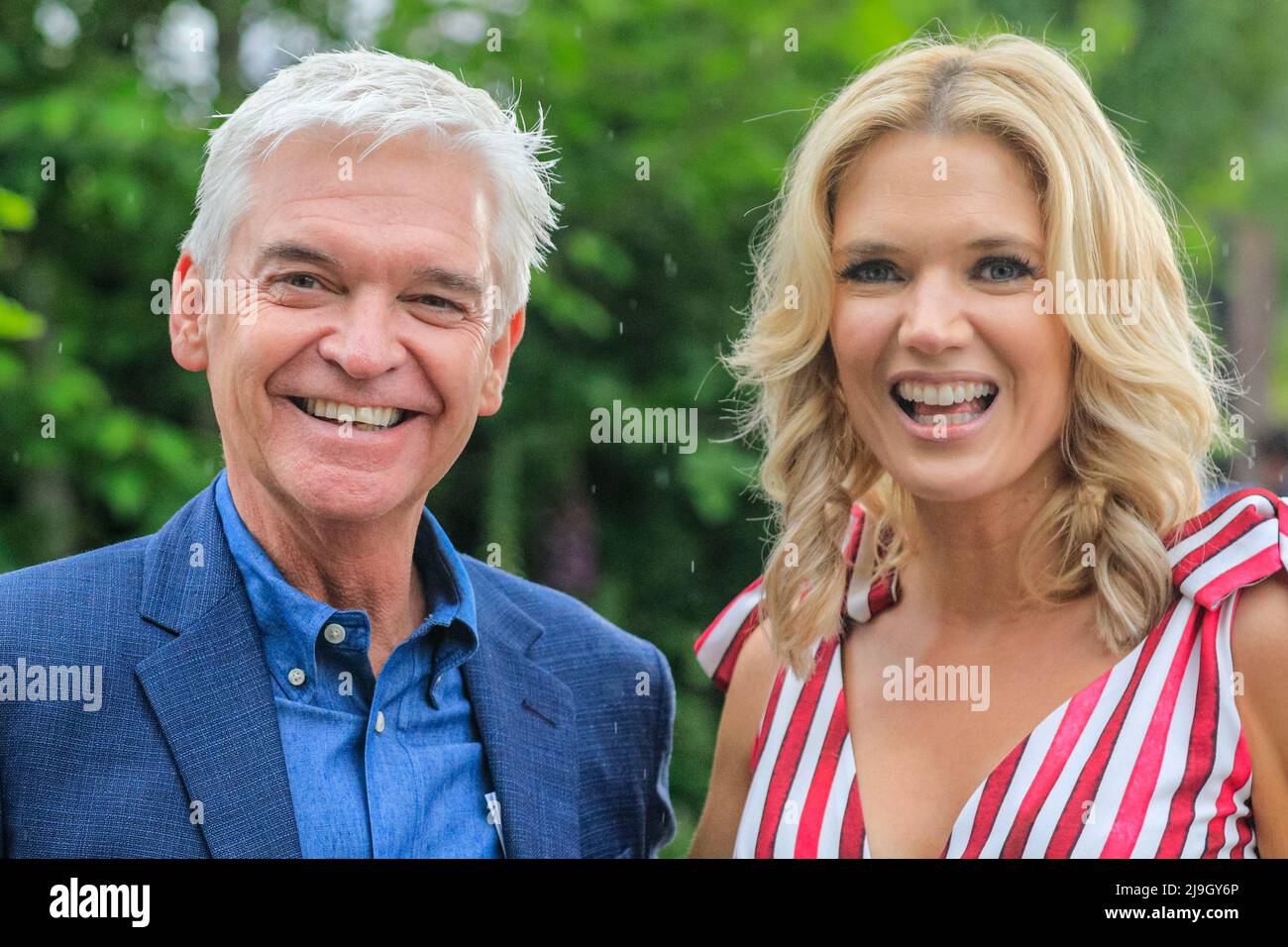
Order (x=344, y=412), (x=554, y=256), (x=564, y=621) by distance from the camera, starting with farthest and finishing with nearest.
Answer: (x=554, y=256), (x=564, y=621), (x=344, y=412)

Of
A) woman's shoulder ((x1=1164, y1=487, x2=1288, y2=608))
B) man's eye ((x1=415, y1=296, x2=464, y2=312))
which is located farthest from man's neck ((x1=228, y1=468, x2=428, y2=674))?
woman's shoulder ((x1=1164, y1=487, x2=1288, y2=608))

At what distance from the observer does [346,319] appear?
1.99 m

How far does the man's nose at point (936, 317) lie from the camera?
205 centimetres

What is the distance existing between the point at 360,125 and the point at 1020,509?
114cm

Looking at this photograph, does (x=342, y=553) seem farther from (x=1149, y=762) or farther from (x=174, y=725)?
(x=1149, y=762)

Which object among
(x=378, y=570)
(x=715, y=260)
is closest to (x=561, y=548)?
(x=715, y=260)

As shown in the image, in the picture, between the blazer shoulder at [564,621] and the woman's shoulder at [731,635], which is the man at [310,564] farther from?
the woman's shoulder at [731,635]

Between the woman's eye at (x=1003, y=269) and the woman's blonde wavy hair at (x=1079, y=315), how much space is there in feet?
0.17

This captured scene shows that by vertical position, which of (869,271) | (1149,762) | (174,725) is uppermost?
(869,271)

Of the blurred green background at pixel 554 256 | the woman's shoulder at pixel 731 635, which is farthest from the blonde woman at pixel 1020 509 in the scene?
the blurred green background at pixel 554 256

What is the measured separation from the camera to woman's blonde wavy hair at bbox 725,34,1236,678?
2.06 metres

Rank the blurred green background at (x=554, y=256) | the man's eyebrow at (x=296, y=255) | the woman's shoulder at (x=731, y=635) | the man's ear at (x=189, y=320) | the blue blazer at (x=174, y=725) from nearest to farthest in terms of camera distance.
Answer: the blue blazer at (x=174, y=725)
the man's eyebrow at (x=296, y=255)
the man's ear at (x=189, y=320)
the woman's shoulder at (x=731, y=635)
the blurred green background at (x=554, y=256)

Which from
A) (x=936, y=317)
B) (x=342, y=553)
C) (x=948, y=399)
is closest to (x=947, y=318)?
(x=936, y=317)
